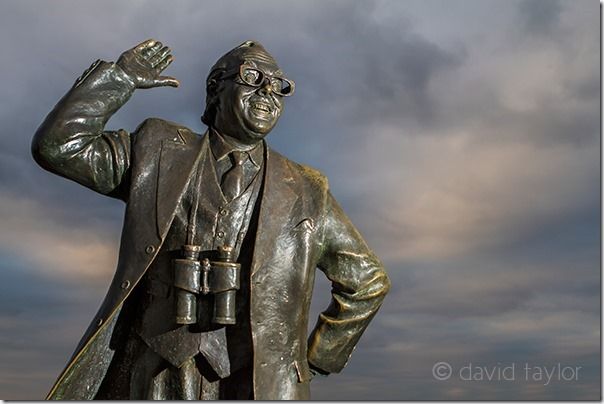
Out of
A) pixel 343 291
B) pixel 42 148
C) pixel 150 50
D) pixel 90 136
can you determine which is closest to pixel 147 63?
pixel 150 50

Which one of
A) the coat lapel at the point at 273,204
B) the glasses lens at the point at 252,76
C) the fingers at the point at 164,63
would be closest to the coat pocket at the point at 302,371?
the coat lapel at the point at 273,204

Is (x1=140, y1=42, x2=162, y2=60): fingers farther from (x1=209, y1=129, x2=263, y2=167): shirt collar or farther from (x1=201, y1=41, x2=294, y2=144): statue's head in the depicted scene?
(x1=209, y1=129, x2=263, y2=167): shirt collar

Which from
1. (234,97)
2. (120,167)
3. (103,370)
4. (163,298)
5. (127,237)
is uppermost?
(234,97)

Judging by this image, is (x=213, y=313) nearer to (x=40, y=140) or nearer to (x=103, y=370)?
(x=103, y=370)

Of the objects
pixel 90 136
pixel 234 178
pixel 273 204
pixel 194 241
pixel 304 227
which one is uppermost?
pixel 90 136

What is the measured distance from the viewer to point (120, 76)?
5.64m

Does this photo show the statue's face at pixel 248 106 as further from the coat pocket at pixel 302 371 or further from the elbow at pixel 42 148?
the coat pocket at pixel 302 371

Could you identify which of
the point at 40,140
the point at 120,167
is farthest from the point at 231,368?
the point at 40,140

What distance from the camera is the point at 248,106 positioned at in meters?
5.79

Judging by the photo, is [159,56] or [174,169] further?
[159,56]

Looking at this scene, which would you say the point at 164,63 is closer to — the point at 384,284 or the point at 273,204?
the point at 273,204

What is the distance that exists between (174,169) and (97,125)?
0.54 metres

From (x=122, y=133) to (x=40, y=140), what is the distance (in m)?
0.53

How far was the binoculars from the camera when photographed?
543cm
